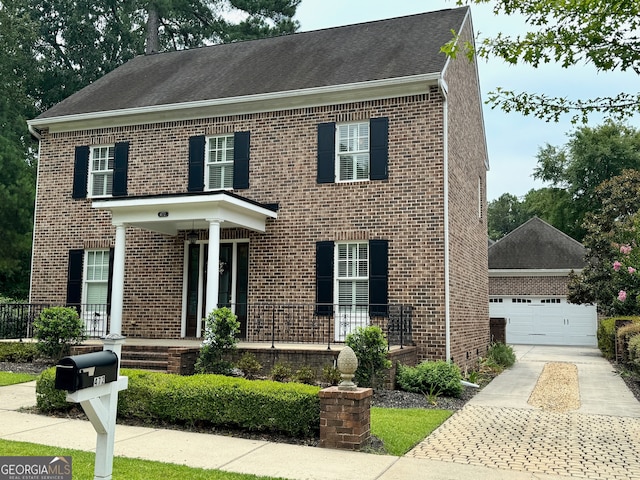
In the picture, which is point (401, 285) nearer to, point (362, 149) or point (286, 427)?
point (362, 149)

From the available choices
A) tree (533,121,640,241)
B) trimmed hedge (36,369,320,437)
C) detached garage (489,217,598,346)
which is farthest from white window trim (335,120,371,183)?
tree (533,121,640,241)

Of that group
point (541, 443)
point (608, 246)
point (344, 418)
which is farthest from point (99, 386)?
point (608, 246)

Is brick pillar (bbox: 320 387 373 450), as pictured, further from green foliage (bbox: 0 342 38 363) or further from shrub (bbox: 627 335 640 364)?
green foliage (bbox: 0 342 38 363)

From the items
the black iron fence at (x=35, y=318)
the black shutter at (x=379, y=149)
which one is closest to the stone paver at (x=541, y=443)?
the black shutter at (x=379, y=149)

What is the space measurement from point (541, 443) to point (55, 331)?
964cm

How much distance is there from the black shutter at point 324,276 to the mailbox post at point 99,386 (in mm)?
8924

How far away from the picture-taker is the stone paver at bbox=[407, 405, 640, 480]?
647cm

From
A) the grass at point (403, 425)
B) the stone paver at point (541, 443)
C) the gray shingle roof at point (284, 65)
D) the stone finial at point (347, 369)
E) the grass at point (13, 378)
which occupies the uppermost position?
the gray shingle roof at point (284, 65)

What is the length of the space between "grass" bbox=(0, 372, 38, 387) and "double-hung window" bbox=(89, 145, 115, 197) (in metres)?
5.36

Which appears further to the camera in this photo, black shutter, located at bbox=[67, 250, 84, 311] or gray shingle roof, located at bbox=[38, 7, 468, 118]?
black shutter, located at bbox=[67, 250, 84, 311]

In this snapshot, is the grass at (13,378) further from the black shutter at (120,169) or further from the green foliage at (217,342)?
the black shutter at (120,169)

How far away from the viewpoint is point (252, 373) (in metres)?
11.5

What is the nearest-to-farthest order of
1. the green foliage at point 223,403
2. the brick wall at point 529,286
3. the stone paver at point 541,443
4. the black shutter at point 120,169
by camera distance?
the stone paver at point 541,443, the green foliage at point 223,403, the black shutter at point 120,169, the brick wall at point 529,286

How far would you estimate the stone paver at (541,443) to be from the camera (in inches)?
255
